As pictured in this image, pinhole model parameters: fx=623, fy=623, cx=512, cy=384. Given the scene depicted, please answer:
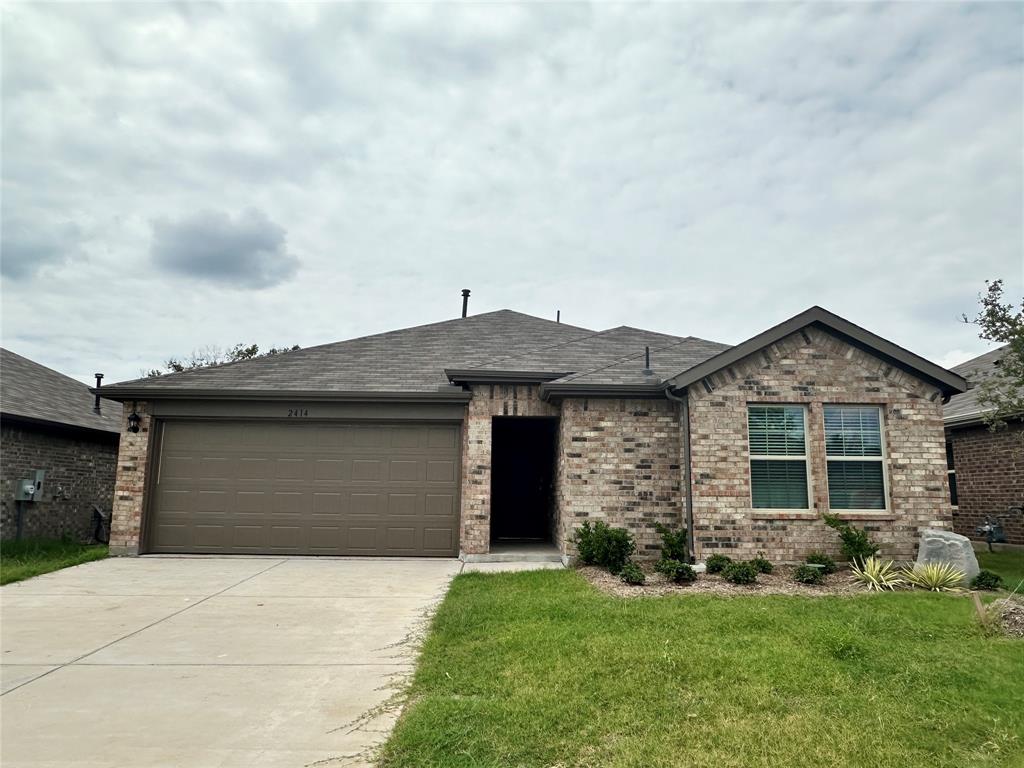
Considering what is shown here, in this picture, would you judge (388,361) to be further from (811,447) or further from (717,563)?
(811,447)

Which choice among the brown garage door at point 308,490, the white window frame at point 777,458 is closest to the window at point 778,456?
the white window frame at point 777,458

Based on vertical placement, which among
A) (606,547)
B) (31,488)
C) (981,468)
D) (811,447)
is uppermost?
(811,447)

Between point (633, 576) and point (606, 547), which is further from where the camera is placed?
point (606, 547)

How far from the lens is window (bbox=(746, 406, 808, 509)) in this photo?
9.53m

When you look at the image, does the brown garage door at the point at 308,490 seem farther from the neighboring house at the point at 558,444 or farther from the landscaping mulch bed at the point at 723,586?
the landscaping mulch bed at the point at 723,586

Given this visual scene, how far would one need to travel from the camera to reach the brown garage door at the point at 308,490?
11.2m

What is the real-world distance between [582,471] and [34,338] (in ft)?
93.0

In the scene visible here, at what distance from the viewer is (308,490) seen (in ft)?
37.2

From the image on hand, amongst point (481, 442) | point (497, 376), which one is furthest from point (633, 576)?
point (497, 376)

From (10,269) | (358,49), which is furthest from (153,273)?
(358,49)

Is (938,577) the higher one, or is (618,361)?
(618,361)

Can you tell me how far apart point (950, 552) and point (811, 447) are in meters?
2.19

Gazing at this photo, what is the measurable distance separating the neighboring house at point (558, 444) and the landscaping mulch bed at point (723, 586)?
2.41 ft

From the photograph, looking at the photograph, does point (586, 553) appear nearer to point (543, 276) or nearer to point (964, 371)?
point (964, 371)
